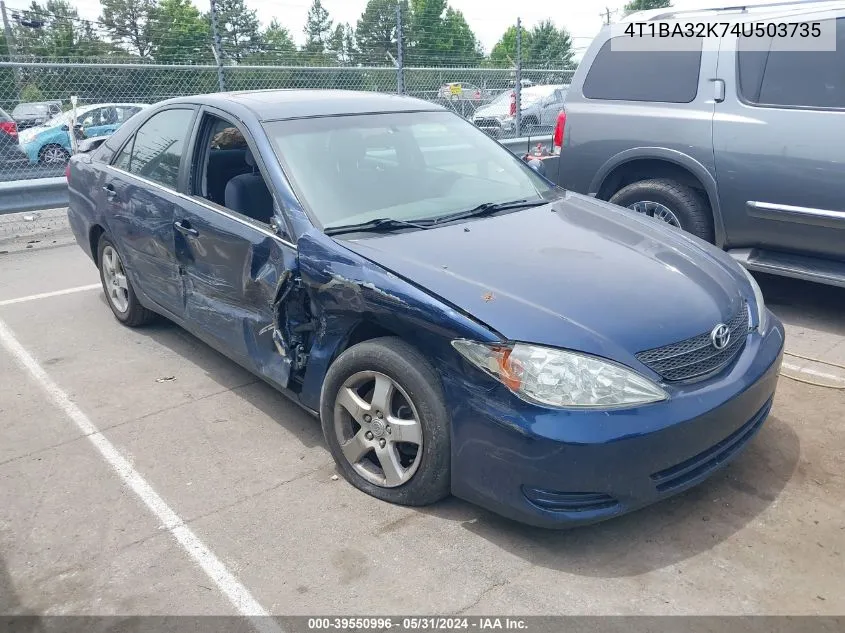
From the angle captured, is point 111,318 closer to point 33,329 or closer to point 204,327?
point 33,329

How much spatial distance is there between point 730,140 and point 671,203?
1.97ft

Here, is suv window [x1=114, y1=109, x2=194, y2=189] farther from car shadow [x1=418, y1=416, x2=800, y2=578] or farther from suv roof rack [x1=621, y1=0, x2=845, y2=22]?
suv roof rack [x1=621, y1=0, x2=845, y2=22]

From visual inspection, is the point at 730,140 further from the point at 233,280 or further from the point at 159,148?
the point at 159,148

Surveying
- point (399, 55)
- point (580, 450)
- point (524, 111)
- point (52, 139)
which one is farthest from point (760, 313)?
point (524, 111)

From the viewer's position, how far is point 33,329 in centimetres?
566

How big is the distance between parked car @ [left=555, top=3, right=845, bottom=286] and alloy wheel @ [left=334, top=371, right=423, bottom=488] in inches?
127

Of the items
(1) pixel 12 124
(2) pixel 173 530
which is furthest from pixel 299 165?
(1) pixel 12 124

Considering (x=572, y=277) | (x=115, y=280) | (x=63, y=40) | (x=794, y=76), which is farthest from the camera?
(x=63, y=40)

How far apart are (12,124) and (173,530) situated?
824 cm

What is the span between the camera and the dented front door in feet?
11.9

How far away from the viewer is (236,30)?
13.9 meters

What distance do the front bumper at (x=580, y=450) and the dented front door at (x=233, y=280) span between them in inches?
43.7

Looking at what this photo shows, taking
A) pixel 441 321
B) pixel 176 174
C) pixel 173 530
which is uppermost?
pixel 176 174

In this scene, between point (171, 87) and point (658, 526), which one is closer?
point (658, 526)
